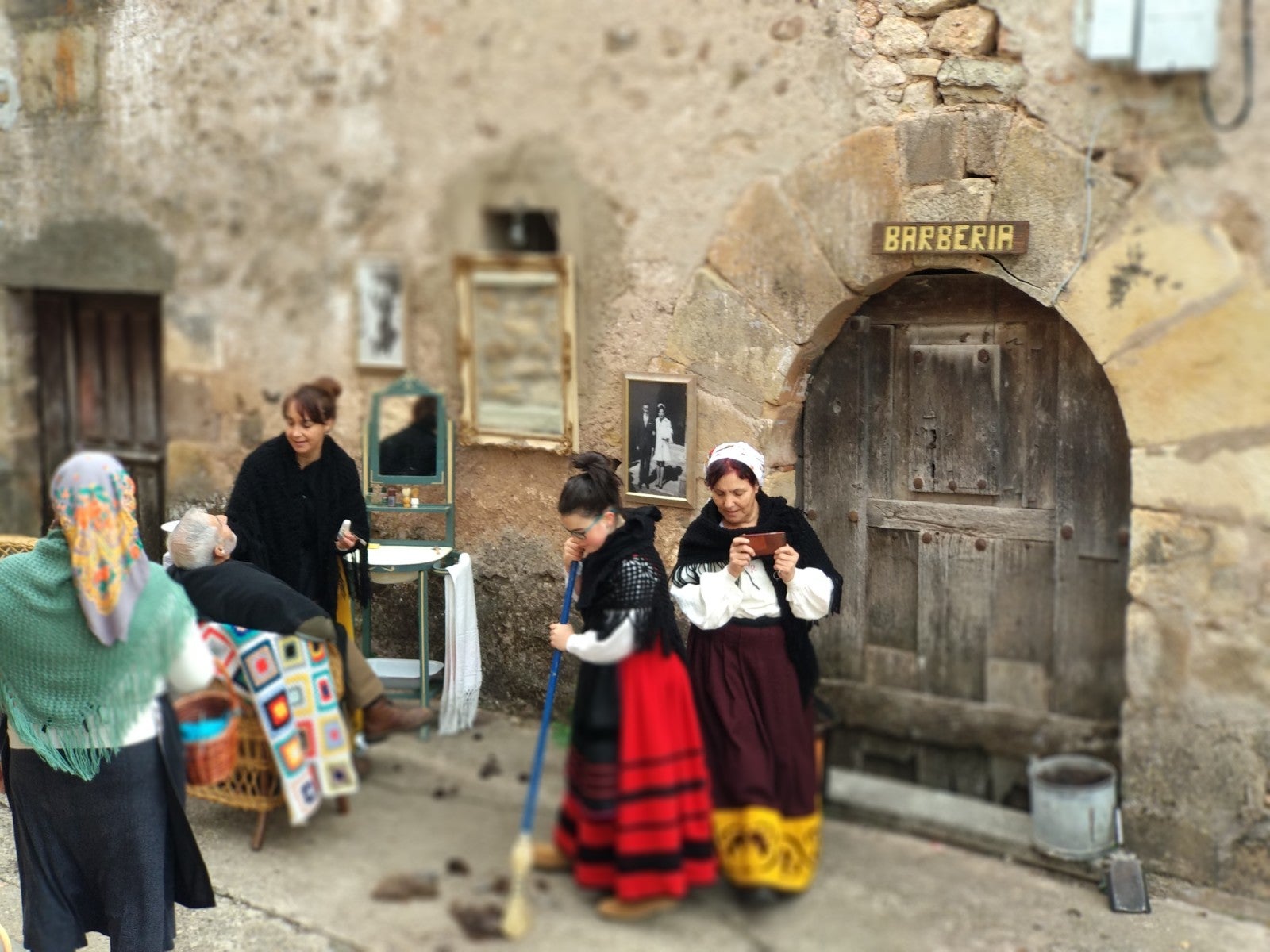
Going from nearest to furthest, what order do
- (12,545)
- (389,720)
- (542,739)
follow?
(542,739)
(389,720)
(12,545)

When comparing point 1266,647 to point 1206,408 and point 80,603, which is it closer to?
→ point 1206,408

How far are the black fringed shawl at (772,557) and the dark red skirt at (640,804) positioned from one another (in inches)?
9.0

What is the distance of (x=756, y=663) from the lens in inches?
89.9

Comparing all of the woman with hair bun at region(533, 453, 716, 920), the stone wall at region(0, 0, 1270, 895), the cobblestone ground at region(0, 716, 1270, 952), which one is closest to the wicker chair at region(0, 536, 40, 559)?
the stone wall at region(0, 0, 1270, 895)

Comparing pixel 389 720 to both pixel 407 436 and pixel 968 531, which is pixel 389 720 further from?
pixel 968 531

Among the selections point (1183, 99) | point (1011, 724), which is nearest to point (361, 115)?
point (1183, 99)

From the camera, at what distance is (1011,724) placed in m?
2.57

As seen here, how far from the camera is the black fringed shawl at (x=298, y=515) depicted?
2.44 meters

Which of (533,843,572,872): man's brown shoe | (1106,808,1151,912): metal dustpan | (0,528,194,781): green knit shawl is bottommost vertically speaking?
(1106,808,1151,912): metal dustpan

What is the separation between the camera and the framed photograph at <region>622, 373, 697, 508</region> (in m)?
2.50

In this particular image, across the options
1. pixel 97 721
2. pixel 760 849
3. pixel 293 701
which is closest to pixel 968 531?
pixel 760 849

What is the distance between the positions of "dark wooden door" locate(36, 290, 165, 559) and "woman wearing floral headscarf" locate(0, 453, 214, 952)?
0.88 m

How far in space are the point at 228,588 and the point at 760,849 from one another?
109 cm

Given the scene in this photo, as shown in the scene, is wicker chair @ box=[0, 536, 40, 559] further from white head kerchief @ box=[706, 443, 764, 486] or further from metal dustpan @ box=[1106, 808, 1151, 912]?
metal dustpan @ box=[1106, 808, 1151, 912]
